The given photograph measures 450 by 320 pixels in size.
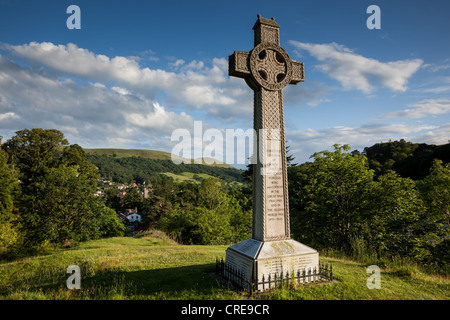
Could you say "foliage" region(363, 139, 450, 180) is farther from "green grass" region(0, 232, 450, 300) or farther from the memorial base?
the memorial base

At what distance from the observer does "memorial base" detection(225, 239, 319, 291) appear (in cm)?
637

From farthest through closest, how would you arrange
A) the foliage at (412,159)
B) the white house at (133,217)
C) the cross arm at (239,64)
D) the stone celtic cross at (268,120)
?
the white house at (133,217) → the foliage at (412,159) → the cross arm at (239,64) → the stone celtic cross at (268,120)

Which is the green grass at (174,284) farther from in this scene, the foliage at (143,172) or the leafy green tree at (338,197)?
the foliage at (143,172)

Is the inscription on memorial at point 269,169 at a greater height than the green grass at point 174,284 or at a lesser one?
greater

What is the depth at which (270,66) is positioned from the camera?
26.5ft

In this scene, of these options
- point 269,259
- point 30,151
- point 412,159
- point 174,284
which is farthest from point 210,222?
point 412,159

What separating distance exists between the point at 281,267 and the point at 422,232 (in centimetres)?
1250

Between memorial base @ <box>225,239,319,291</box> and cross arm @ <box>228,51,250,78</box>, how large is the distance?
5482 millimetres

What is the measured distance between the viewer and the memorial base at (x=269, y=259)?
20.9 ft

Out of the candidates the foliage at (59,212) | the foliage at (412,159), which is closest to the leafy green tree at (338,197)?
the foliage at (412,159)

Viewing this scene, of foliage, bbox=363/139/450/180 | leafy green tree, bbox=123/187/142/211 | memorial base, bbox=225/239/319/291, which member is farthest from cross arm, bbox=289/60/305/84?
leafy green tree, bbox=123/187/142/211

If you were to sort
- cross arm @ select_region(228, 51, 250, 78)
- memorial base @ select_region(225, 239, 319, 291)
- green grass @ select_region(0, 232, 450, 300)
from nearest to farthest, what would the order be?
1. green grass @ select_region(0, 232, 450, 300)
2. memorial base @ select_region(225, 239, 319, 291)
3. cross arm @ select_region(228, 51, 250, 78)

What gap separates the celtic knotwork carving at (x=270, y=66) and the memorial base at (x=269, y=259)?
17.0ft
